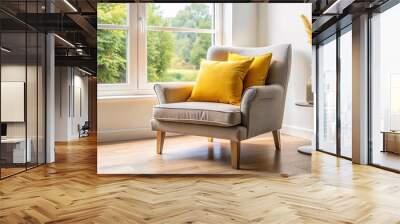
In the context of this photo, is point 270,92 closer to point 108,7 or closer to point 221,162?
point 221,162

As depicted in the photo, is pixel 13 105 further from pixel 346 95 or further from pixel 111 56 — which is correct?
pixel 346 95

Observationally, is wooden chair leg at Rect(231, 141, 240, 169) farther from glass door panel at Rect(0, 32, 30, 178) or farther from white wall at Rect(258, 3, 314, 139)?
glass door panel at Rect(0, 32, 30, 178)

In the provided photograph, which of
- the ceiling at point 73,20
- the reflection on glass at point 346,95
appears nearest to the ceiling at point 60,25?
the ceiling at point 73,20

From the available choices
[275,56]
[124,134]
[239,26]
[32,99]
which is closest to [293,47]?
[275,56]

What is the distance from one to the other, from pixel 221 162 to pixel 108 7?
115 cm

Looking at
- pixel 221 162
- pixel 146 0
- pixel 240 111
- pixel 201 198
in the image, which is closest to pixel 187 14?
pixel 146 0

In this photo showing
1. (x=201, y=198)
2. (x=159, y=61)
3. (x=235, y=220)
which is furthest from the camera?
(x=159, y=61)

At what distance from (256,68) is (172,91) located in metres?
0.53

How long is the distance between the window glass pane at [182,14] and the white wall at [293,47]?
32 centimetres

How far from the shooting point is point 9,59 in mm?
2523

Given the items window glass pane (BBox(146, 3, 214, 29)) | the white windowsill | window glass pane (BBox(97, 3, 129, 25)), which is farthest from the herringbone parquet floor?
window glass pane (BBox(146, 3, 214, 29))

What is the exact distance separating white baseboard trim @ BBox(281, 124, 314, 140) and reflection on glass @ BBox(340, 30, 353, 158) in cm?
74

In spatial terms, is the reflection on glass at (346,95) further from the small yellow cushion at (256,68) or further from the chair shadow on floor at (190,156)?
the small yellow cushion at (256,68)

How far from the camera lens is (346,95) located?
300 centimetres
